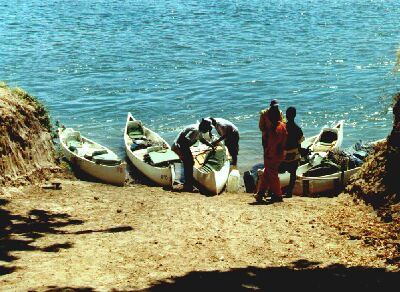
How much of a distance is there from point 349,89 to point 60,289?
2331 centimetres

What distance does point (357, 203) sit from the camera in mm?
11984

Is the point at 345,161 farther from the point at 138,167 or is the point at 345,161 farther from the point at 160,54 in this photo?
the point at 160,54

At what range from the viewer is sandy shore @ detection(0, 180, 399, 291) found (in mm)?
7727

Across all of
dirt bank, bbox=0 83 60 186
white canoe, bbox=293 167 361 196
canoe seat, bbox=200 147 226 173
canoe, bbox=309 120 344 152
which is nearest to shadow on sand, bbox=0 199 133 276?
dirt bank, bbox=0 83 60 186

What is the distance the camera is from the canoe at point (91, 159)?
16062 millimetres

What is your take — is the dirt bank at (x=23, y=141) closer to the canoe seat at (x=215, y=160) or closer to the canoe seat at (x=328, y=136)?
the canoe seat at (x=215, y=160)

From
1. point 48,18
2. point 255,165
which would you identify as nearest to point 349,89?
point 255,165

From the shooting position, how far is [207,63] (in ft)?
110

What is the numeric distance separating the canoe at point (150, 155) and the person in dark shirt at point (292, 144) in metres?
3.91

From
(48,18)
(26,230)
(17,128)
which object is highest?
(48,18)

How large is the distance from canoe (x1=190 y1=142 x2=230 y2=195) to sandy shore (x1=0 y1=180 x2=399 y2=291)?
1462 millimetres

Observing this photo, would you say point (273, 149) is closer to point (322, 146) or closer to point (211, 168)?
point (211, 168)

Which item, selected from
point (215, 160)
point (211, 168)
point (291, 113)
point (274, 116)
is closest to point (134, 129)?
point (215, 160)

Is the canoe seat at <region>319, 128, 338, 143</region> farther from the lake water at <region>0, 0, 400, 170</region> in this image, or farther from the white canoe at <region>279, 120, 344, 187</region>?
the lake water at <region>0, 0, 400, 170</region>
